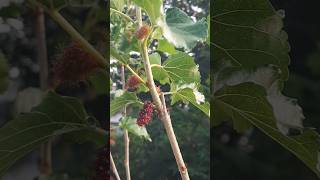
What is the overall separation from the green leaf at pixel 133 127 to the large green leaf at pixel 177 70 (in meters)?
0.09

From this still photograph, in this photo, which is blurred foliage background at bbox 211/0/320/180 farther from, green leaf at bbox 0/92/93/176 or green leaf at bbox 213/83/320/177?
green leaf at bbox 0/92/93/176

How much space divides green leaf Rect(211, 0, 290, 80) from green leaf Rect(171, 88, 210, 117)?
8cm

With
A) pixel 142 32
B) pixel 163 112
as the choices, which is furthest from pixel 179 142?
pixel 142 32

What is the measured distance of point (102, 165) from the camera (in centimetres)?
69

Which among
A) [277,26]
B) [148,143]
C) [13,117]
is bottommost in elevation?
[148,143]

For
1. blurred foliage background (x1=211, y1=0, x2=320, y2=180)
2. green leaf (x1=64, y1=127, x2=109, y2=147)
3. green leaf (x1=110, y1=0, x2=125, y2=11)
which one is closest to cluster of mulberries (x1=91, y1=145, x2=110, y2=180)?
green leaf (x1=64, y1=127, x2=109, y2=147)

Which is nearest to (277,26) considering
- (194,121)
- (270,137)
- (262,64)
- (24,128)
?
(262,64)

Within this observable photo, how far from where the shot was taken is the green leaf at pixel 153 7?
0.74 metres

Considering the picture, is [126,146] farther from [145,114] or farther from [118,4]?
[118,4]

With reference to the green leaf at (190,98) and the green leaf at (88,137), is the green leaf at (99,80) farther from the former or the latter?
the green leaf at (190,98)

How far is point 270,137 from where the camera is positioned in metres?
0.69

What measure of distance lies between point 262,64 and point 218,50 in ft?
0.29

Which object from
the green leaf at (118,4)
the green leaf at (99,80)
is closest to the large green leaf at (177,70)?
the green leaf at (118,4)

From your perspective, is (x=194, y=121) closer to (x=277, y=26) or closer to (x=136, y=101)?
(x=136, y=101)
